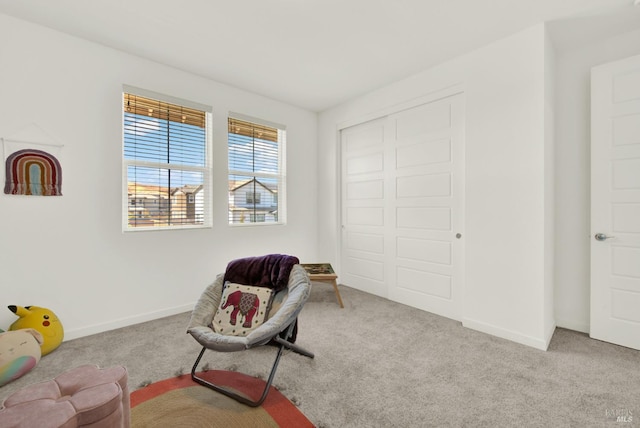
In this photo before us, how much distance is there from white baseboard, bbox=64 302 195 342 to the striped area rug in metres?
1.25

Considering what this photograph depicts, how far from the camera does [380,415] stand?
5.42 feet

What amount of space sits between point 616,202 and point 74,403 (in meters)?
3.88

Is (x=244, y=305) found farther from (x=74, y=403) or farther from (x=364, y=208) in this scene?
(x=364, y=208)

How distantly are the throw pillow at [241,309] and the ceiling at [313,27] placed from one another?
87.0 inches

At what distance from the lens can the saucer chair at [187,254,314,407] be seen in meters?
1.77

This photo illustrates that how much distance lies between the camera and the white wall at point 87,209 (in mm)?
2375

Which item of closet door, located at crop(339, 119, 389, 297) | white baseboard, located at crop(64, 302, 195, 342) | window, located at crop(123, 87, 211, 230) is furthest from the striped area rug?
closet door, located at crop(339, 119, 389, 297)

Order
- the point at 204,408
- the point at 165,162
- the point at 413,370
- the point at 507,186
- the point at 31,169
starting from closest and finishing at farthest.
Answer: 1. the point at 204,408
2. the point at 413,370
3. the point at 31,169
4. the point at 507,186
5. the point at 165,162

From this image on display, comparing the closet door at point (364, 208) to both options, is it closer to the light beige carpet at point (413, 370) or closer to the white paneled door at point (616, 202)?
the light beige carpet at point (413, 370)

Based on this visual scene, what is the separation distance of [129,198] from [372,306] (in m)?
2.92

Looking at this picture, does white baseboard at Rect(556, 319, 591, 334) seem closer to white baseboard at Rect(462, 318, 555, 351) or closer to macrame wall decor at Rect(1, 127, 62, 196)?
white baseboard at Rect(462, 318, 555, 351)

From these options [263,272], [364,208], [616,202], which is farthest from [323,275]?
[616,202]

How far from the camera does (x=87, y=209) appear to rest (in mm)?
2693

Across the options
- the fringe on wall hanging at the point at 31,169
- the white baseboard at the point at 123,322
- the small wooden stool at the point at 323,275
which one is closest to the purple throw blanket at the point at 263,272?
the small wooden stool at the point at 323,275
